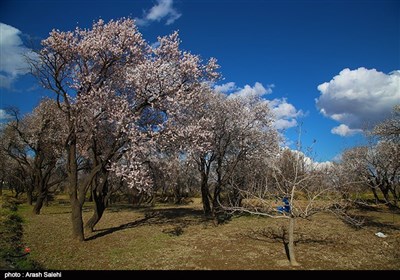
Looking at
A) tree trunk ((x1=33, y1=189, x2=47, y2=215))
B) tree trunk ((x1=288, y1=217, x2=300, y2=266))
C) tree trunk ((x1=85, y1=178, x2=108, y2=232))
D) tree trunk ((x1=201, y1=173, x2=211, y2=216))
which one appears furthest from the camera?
tree trunk ((x1=33, y1=189, x2=47, y2=215))

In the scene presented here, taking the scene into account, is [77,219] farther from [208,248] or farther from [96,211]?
[208,248]

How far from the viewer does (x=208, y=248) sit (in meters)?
15.2

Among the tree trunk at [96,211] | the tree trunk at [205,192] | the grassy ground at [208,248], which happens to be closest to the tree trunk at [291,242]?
the grassy ground at [208,248]

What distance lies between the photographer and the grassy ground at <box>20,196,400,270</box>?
A: 1231 cm

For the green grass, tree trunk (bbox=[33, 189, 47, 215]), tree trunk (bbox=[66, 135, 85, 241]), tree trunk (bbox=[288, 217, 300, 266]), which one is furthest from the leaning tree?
tree trunk (bbox=[33, 189, 47, 215])

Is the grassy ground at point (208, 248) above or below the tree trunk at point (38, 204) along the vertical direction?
below

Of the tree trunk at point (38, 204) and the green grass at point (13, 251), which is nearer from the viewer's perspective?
the green grass at point (13, 251)

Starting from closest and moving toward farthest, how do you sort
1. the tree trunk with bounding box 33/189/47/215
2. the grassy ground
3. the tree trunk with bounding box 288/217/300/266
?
the tree trunk with bounding box 288/217/300/266
the grassy ground
the tree trunk with bounding box 33/189/47/215

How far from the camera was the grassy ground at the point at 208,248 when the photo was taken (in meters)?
Answer: 12.3

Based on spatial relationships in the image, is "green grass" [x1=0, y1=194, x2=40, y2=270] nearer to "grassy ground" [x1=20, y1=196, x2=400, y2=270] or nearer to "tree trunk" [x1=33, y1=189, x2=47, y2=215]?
"grassy ground" [x1=20, y1=196, x2=400, y2=270]

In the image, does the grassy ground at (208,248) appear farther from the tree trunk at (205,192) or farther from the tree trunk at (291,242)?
the tree trunk at (205,192)

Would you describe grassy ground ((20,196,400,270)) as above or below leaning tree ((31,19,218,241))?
below

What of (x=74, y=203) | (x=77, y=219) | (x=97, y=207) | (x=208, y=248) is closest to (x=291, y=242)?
(x=208, y=248)
